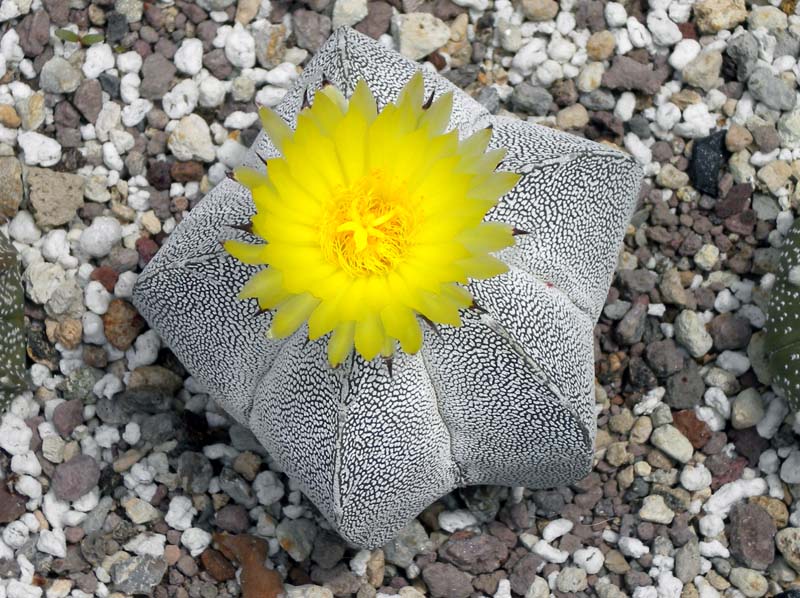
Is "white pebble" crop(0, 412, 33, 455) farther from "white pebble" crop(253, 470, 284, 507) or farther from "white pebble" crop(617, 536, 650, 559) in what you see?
"white pebble" crop(617, 536, 650, 559)

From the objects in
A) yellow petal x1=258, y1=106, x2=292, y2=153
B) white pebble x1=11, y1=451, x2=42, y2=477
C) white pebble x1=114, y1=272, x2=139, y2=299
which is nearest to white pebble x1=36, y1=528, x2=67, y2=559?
white pebble x1=11, y1=451, x2=42, y2=477

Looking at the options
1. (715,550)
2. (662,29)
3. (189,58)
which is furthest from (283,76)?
(715,550)

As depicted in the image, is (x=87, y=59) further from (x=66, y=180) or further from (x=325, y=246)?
(x=325, y=246)

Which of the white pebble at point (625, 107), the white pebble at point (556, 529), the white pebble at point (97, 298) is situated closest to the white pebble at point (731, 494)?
the white pebble at point (556, 529)

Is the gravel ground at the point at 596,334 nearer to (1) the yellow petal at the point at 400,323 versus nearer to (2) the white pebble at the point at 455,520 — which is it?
(2) the white pebble at the point at 455,520

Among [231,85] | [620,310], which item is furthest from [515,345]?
[231,85]

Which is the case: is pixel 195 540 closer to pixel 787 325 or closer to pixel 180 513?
pixel 180 513
